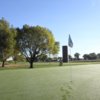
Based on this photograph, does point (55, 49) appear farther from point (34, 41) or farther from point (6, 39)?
point (6, 39)

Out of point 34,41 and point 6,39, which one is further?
point 34,41

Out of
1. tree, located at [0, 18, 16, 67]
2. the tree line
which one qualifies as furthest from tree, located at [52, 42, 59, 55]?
tree, located at [0, 18, 16, 67]

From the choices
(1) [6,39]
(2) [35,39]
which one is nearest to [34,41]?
(2) [35,39]

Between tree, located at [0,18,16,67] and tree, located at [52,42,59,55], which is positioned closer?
tree, located at [0,18,16,67]

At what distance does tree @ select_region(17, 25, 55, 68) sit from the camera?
66.4 m

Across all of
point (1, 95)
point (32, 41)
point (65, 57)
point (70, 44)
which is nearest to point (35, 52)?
point (32, 41)

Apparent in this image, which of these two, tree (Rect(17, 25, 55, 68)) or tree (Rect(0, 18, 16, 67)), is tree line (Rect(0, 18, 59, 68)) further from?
tree (Rect(0, 18, 16, 67))

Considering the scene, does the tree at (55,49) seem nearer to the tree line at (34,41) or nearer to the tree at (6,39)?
the tree line at (34,41)

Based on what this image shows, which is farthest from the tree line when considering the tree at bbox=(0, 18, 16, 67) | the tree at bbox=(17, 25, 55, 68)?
the tree at bbox=(0, 18, 16, 67)

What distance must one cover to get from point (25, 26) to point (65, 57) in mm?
94375

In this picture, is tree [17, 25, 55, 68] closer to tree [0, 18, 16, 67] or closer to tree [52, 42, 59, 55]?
tree [52, 42, 59, 55]

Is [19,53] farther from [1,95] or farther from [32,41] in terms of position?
[1,95]

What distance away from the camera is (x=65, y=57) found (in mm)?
160625

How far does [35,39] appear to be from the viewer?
219 feet
